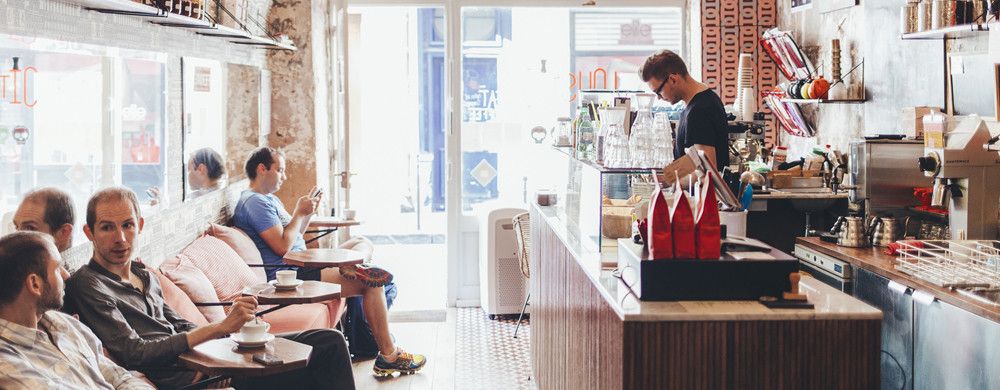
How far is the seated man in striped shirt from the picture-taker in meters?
2.66

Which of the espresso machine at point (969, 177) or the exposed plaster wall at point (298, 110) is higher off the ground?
the exposed plaster wall at point (298, 110)

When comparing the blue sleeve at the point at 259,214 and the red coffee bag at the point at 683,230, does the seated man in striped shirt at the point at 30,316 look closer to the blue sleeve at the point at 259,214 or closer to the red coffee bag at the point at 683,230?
the red coffee bag at the point at 683,230

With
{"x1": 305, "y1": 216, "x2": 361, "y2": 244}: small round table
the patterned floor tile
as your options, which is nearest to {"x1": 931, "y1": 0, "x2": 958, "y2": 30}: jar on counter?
the patterned floor tile

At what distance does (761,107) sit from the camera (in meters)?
7.34

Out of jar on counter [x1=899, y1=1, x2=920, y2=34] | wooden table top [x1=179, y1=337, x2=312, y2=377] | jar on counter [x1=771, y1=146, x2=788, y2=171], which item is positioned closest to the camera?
wooden table top [x1=179, y1=337, x2=312, y2=377]

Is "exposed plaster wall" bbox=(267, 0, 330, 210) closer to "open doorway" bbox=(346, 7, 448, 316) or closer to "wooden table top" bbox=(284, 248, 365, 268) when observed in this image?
"open doorway" bbox=(346, 7, 448, 316)

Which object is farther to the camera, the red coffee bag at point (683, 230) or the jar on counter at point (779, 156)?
the jar on counter at point (779, 156)

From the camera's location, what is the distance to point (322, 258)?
5.62m

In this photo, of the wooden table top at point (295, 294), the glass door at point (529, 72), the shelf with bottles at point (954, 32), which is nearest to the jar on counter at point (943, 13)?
the shelf with bottles at point (954, 32)

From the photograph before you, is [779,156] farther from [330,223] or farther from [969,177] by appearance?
[330,223]

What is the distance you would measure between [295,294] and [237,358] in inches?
40.3

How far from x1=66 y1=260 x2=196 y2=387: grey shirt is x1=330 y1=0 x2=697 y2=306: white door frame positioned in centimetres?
413

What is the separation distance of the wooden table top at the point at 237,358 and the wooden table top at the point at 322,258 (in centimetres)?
174

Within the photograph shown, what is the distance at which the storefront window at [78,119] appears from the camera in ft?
10.8
